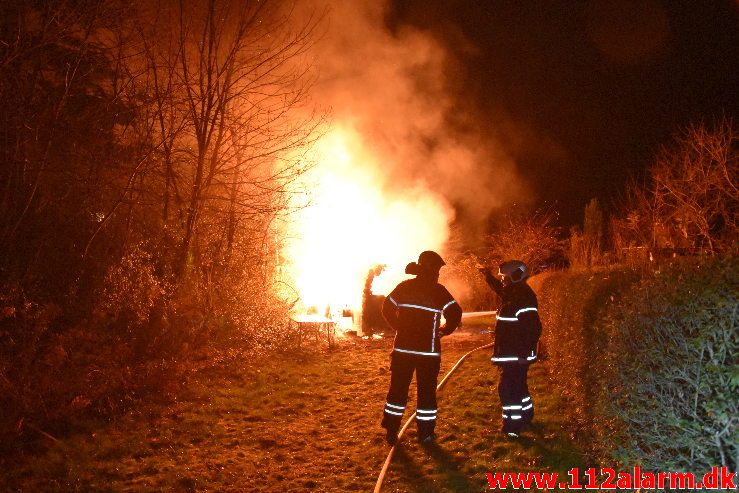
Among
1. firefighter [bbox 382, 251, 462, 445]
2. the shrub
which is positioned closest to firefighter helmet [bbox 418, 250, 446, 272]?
firefighter [bbox 382, 251, 462, 445]

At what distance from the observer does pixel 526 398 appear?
5.99 metres

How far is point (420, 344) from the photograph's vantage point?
577 cm

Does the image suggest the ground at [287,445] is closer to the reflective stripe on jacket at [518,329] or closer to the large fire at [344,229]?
the reflective stripe on jacket at [518,329]

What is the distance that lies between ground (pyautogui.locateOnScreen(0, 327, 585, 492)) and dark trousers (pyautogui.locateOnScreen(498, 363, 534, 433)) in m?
0.16

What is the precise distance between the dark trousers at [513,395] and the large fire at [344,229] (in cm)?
817

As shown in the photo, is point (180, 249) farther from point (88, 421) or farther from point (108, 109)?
point (88, 421)

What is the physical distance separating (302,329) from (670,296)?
29.7 feet

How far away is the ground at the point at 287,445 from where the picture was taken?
494 centimetres

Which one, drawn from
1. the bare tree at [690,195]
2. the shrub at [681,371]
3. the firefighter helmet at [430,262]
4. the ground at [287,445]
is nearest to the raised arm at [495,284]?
the firefighter helmet at [430,262]

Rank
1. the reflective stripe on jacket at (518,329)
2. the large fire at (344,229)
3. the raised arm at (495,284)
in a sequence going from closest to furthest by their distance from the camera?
the reflective stripe on jacket at (518,329), the raised arm at (495,284), the large fire at (344,229)

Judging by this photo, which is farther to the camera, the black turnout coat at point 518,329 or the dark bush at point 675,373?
the black turnout coat at point 518,329

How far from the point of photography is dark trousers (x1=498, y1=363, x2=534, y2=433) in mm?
5711

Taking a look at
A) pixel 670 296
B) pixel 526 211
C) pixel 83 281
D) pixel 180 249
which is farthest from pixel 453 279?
pixel 670 296

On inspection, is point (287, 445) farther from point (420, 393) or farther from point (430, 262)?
point (430, 262)
